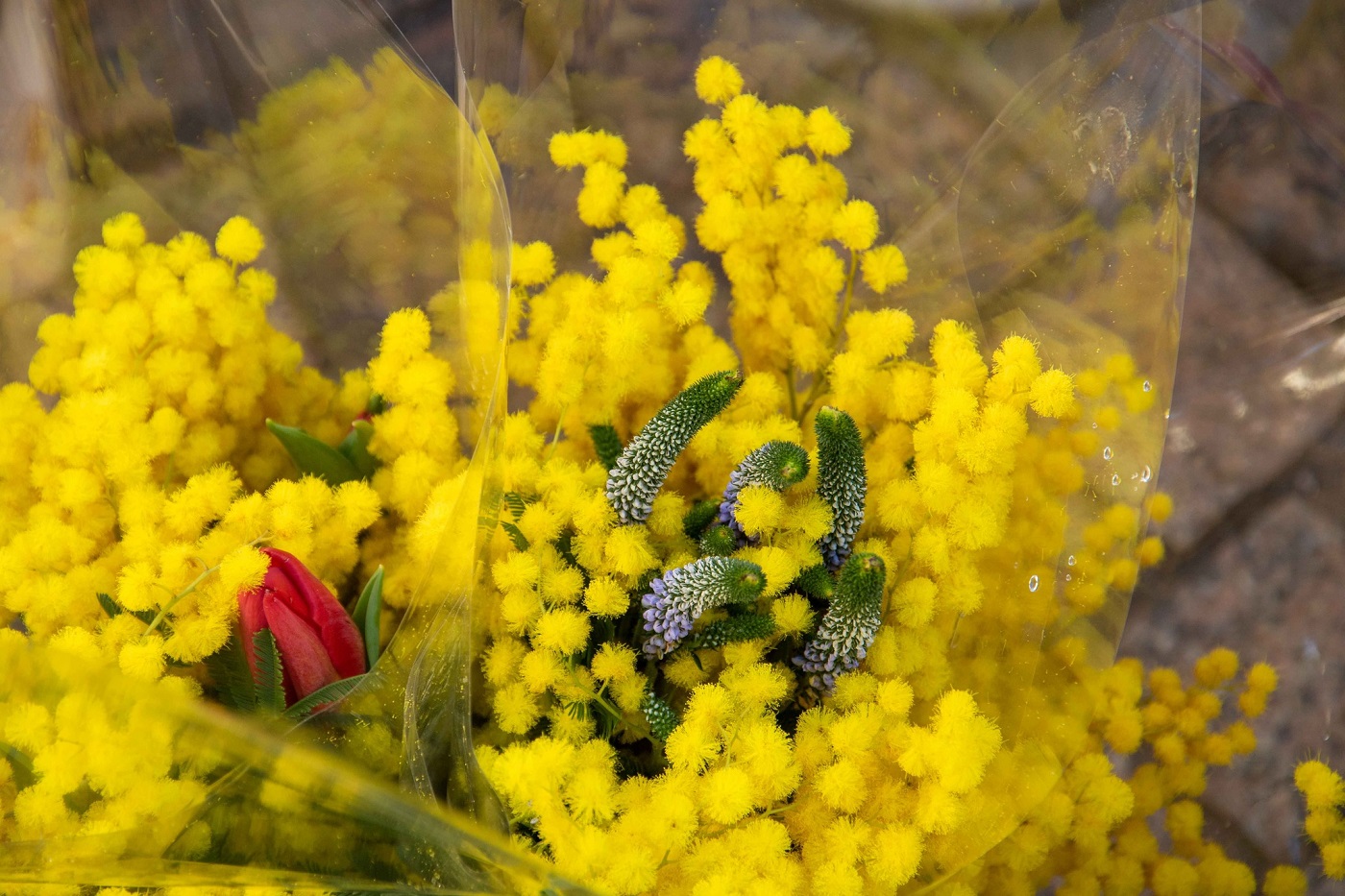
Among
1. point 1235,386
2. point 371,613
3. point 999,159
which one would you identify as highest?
point 999,159

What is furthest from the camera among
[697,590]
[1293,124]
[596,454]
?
[1293,124]

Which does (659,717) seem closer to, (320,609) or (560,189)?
(320,609)

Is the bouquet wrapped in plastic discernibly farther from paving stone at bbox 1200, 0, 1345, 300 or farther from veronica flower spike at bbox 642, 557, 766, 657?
paving stone at bbox 1200, 0, 1345, 300

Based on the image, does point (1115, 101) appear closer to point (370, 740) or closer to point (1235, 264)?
point (1235, 264)

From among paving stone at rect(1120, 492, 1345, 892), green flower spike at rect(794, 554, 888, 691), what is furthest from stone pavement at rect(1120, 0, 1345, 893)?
green flower spike at rect(794, 554, 888, 691)

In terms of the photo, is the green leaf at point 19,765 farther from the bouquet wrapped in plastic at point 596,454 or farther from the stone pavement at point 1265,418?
the stone pavement at point 1265,418

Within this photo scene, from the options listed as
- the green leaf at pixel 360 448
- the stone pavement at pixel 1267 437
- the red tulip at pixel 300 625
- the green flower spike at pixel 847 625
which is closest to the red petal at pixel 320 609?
the red tulip at pixel 300 625

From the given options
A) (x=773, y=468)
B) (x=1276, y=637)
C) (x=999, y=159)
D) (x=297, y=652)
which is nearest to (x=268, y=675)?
(x=297, y=652)

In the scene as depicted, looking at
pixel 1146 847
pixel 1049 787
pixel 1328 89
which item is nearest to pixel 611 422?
pixel 1049 787
